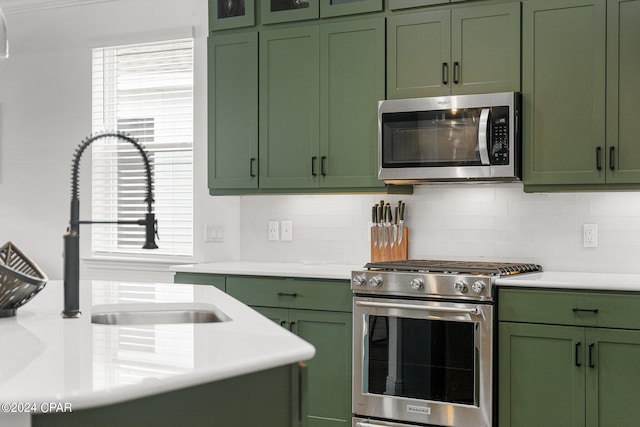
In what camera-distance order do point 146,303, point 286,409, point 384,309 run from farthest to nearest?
point 384,309, point 146,303, point 286,409

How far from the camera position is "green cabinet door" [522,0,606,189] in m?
3.84

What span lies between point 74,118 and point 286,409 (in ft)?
14.1

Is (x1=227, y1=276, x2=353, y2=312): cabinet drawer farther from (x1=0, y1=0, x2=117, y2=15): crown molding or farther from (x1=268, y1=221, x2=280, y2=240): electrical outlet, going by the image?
(x1=0, y1=0, x2=117, y2=15): crown molding

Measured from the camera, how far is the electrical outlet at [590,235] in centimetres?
416

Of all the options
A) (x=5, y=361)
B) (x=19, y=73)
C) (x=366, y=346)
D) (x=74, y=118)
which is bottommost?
(x=366, y=346)

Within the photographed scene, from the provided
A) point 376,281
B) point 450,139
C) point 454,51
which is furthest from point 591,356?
point 454,51

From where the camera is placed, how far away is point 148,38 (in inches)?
212

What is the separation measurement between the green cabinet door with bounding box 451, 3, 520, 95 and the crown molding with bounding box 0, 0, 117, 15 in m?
2.78

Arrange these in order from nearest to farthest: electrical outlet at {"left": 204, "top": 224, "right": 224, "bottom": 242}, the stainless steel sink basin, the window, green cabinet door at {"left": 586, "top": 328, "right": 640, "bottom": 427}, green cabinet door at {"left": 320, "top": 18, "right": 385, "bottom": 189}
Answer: the stainless steel sink basin < green cabinet door at {"left": 586, "top": 328, "right": 640, "bottom": 427} < green cabinet door at {"left": 320, "top": 18, "right": 385, "bottom": 189} < electrical outlet at {"left": 204, "top": 224, "right": 224, "bottom": 242} < the window

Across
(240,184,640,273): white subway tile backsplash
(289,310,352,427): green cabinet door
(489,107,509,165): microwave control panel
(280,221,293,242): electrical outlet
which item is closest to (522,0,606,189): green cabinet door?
(489,107,509,165): microwave control panel

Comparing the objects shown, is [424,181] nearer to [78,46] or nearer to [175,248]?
[175,248]

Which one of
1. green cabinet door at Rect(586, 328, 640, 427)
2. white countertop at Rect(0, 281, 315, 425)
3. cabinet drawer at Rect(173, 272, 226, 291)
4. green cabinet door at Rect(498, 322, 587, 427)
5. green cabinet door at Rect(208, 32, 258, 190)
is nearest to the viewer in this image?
white countertop at Rect(0, 281, 315, 425)

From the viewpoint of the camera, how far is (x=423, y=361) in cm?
390

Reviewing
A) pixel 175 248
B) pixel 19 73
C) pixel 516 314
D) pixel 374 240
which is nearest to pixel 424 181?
pixel 374 240
